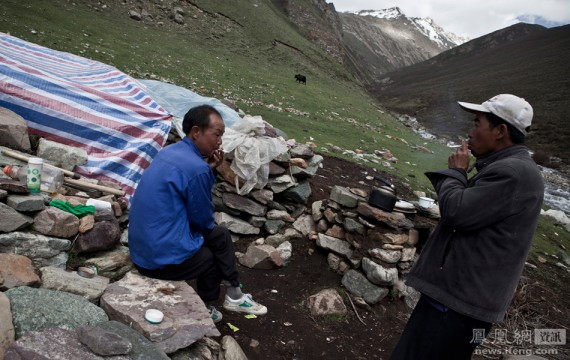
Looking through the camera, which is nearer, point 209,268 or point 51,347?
point 51,347

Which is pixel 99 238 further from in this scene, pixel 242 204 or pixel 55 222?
pixel 242 204

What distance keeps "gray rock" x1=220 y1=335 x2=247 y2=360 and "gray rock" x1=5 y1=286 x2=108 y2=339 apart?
3.45 feet

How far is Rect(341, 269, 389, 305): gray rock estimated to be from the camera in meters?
5.03

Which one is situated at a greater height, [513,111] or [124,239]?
[513,111]

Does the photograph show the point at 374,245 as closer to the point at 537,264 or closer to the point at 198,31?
the point at 537,264

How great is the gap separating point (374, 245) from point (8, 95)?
5242 mm

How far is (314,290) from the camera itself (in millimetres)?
5066

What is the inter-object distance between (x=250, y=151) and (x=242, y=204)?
0.84 m

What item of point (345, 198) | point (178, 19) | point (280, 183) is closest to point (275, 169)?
point (280, 183)

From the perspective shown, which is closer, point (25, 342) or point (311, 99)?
point (25, 342)

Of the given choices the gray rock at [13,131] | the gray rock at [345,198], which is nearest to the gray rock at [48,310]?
the gray rock at [13,131]

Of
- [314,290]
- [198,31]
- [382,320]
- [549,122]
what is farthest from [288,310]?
[549,122]

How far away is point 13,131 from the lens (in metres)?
4.50

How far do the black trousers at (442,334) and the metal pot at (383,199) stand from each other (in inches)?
108
